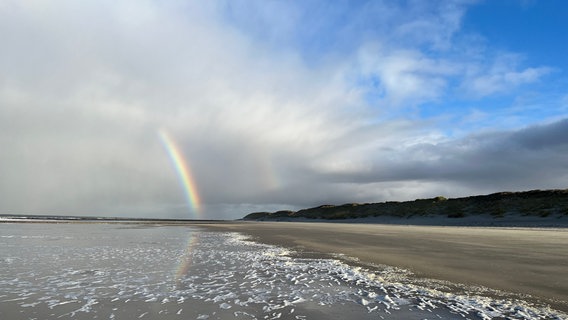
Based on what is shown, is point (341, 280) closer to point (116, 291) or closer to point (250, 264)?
point (250, 264)

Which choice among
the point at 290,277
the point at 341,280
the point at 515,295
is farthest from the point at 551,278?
the point at 290,277

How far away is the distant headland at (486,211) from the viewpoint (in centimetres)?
5397

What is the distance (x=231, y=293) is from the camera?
882 centimetres

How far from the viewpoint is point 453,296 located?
27.2 feet

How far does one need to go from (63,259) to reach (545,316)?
1620cm

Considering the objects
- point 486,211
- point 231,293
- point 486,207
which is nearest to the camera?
point 231,293

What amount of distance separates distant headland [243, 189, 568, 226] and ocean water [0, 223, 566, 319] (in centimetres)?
5098

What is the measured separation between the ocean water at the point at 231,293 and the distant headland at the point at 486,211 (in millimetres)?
50982

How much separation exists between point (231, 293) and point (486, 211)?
2925 inches

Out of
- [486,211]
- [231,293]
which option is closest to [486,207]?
[486,211]

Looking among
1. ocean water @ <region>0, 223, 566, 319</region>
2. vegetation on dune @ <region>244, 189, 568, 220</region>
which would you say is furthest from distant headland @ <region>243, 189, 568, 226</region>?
ocean water @ <region>0, 223, 566, 319</region>

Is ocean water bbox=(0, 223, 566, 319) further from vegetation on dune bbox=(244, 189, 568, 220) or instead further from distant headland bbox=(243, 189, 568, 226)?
vegetation on dune bbox=(244, 189, 568, 220)

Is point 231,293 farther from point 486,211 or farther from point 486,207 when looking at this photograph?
point 486,207

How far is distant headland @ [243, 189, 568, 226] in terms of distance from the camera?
53966 millimetres
